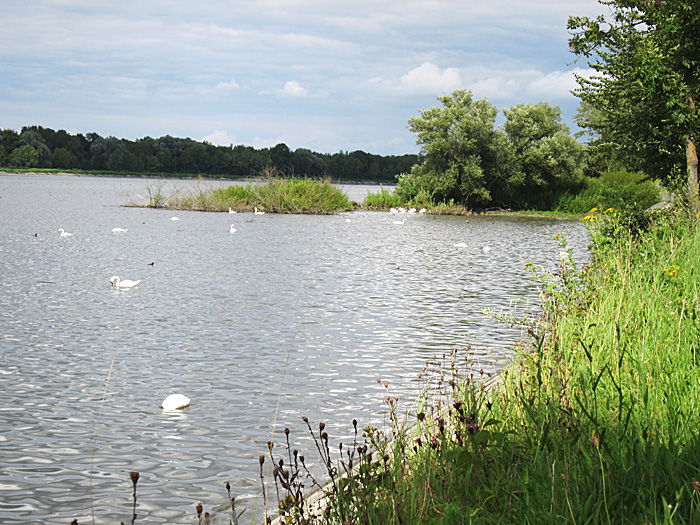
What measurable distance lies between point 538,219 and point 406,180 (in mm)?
8238

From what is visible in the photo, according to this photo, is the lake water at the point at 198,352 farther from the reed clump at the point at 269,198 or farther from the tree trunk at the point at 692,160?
the reed clump at the point at 269,198

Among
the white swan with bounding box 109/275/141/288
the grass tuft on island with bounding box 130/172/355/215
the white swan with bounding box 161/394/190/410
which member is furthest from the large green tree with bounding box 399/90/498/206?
the white swan with bounding box 161/394/190/410

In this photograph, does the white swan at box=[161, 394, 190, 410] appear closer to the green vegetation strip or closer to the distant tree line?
the green vegetation strip

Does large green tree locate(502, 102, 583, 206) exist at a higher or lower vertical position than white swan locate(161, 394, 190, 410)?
higher

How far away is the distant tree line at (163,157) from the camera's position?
109625mm

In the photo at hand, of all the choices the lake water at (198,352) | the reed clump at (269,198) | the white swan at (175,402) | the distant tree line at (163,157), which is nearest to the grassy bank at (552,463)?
the lake water at (198,352)

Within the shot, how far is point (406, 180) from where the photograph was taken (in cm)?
3959

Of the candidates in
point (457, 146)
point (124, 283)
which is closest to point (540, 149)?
point (457, 146)

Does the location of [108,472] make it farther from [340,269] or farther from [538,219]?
[538,219]

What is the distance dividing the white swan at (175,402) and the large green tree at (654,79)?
9257mm

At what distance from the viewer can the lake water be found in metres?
4.21

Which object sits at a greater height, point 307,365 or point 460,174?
point 460,174

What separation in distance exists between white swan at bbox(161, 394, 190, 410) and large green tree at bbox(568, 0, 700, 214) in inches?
364

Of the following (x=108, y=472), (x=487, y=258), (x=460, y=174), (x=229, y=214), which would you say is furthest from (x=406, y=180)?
(x=108, y=472)
